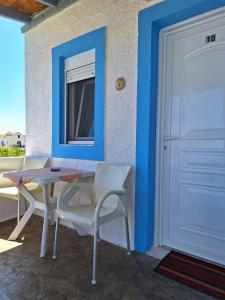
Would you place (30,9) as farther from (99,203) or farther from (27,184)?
(99,203)

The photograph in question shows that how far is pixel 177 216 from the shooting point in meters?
2.24

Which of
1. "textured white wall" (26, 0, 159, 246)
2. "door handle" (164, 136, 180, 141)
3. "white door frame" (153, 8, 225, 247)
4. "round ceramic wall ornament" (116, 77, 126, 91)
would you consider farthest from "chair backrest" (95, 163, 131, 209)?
"round ceramic wall ornament" (116, 77, 126, 91)

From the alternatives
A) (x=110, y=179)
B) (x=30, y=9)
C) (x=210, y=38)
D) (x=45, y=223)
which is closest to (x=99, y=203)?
(x=110, y=179)

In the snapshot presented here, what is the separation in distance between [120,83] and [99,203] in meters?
1.25

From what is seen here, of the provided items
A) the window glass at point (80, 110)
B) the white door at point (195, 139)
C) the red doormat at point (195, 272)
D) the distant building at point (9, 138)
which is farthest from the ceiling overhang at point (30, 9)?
the distant building at point (9, 138)

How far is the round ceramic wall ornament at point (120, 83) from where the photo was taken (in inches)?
93.0

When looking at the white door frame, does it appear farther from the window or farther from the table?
the window

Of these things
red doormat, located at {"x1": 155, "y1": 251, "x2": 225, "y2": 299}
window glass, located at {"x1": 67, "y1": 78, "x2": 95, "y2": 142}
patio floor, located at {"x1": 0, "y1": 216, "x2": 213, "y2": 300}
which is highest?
window glass, located at {"x1": 67, "y1": 78, "x2": 95, "y2": 142}

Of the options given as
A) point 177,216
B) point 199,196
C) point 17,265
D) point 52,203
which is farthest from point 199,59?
point 17,265

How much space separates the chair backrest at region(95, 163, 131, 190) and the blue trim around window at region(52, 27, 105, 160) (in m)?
0.24

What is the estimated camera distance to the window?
2.89 metres

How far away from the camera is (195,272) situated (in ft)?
6.20

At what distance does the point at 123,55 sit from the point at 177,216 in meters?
1.68

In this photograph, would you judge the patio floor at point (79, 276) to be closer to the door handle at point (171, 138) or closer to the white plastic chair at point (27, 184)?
the white plastic chair at point (27, 184)
